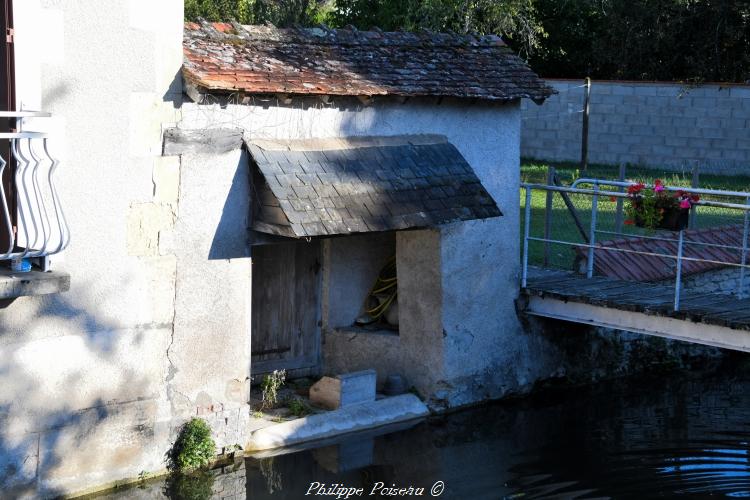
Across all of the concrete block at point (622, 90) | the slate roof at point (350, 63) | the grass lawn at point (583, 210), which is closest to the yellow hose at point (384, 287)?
the slate roof at point (350, 63)

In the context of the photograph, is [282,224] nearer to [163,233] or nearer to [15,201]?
[163,233]

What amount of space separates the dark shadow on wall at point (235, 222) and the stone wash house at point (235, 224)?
19 millimetres

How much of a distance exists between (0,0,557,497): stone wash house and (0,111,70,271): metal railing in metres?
0.17

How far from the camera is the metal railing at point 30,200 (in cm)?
730

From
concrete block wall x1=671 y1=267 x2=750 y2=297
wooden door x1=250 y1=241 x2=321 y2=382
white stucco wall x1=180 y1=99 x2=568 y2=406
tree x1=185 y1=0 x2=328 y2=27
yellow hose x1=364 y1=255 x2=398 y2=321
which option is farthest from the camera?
tree x1=185 y1=0 x2=328 y2=27

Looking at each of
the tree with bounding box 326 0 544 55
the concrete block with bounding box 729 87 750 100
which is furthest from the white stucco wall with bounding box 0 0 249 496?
the concrete block with bounding box 729 87 750 100

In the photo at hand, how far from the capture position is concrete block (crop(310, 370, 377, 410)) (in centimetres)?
1023

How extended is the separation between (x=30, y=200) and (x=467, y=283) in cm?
489

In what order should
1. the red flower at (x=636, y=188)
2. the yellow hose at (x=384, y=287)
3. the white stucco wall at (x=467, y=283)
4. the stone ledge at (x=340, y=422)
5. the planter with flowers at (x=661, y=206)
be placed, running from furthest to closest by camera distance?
1. the yellow hose at (x=384, y=287)
2. the white stucco wall at (x=467, y=283)
3. the red flower at (x=636, y=188)
4. the planter with flowers at (x=661, y=206)
5. the stone ledge at (x=340, y=422)

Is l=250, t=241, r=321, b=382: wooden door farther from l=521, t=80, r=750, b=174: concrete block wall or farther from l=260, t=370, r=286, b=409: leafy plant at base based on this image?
l=521, t=80, r=750, b=174: concrete block wall

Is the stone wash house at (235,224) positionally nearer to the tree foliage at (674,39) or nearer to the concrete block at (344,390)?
the concrete block at (344,390)

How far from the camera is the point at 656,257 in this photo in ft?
40.7

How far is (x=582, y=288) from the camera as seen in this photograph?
11.3 meters

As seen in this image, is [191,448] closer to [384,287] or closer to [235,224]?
[235,224]
